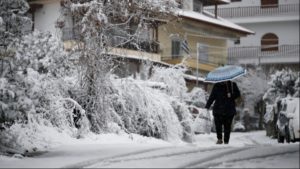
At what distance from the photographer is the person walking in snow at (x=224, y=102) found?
45.7ft

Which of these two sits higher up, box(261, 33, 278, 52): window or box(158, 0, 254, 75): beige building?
box(158, 0, 254, 75): beige building

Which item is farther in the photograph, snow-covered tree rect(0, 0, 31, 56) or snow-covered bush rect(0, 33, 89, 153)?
snow-covered tree rect(0, 0, 31, 56)

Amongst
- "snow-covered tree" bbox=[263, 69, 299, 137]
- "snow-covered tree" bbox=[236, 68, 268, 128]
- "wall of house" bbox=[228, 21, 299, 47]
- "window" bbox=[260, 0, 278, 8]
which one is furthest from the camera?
"snow-covered tree" bbox=[236, 68, 268, 128]

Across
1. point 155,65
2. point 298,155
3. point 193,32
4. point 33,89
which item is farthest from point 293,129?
point 193,32

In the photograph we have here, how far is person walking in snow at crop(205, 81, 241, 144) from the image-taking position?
549 inches

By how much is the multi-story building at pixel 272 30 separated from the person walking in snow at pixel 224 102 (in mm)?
1157

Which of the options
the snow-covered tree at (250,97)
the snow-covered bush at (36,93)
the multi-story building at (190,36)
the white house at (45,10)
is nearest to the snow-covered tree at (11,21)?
the snow-covered bush at (36,93)

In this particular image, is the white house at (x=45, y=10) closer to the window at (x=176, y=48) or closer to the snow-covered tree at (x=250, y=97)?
the window at (x=176, y=48)

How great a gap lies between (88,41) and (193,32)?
15.3 meters

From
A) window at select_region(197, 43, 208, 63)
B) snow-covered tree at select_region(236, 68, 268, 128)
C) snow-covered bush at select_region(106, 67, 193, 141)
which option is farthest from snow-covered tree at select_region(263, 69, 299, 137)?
window at select_region(197, 43, 208, 63)

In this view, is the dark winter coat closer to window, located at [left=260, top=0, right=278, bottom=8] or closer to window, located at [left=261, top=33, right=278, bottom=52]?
window, located at [left=261, top=33, right=278, bottom=52]

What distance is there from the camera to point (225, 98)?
45.8 ft

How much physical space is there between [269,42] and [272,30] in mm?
264

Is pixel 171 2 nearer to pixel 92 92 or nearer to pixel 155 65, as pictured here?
pixel 92 92
